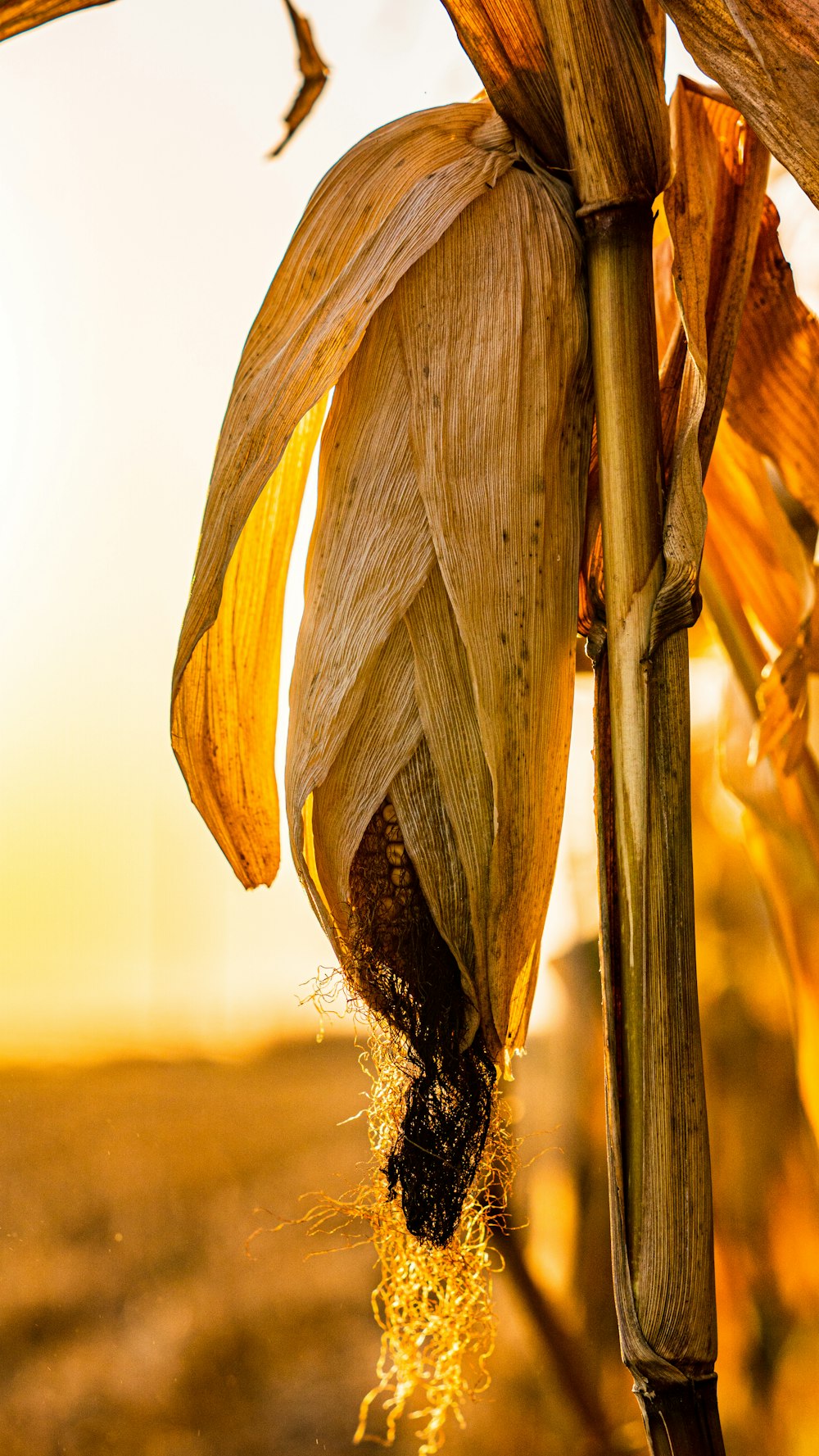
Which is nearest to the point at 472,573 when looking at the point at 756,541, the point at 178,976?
the point at 756,541

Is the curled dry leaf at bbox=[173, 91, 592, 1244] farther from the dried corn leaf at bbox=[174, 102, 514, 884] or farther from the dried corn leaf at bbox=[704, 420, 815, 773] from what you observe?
the dried corn leaf at bbox=[704, 420, 815, 773]

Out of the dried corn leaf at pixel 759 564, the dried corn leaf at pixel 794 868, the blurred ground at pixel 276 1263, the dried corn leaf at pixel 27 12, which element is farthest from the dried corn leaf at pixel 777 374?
the blurred ground at pixel 276 1263

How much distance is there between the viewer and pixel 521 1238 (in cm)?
65

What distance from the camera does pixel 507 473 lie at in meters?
0.25

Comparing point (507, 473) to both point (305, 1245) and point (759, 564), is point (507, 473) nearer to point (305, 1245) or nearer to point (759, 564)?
point (759, 564)

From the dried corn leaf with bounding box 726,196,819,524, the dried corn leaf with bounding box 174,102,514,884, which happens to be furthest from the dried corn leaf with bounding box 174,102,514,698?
the dried corn leaf with bounding box 726,196,819,524

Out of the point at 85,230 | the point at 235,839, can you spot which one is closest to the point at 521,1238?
the point at 235,839

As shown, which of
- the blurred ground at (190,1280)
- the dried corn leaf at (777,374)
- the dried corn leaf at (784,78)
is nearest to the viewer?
the dried corn leaf at (784,78)

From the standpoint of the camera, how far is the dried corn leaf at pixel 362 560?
0.84ft

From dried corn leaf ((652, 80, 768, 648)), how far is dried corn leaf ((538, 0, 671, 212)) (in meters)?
0.02

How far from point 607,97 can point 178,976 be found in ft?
1.76

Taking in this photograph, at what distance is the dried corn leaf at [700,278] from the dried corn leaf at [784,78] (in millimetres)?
40

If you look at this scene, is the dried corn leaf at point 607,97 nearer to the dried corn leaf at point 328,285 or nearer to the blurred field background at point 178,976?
the dried corn leaf at point 328,285

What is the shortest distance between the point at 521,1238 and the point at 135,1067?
0.29 metres
